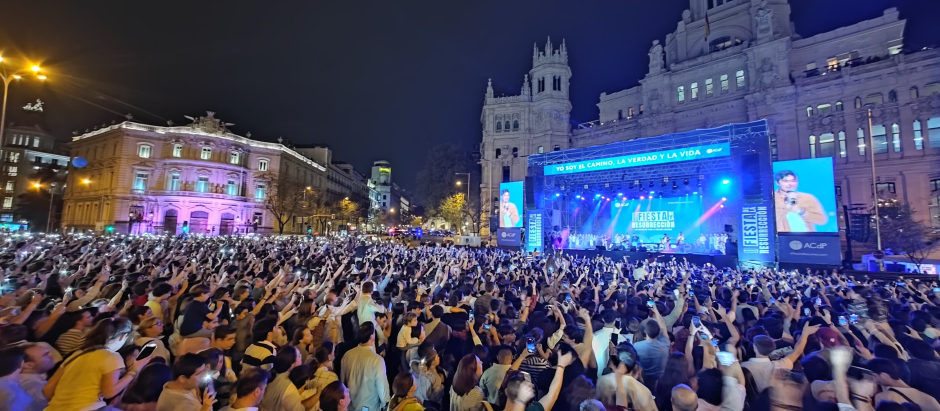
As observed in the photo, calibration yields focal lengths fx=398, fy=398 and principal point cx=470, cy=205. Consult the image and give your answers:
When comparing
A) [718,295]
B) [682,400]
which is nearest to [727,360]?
[682,400]

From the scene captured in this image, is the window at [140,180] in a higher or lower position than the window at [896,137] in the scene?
lower

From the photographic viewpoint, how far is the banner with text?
56.0 feet

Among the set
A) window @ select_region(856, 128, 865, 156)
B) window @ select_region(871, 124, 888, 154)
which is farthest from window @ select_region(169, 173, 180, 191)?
window @ select_region(871, 124, 888, 154)

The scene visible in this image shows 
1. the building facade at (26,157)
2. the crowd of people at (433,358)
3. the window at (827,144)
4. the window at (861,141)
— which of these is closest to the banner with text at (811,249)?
the crowd of people at (433,358)

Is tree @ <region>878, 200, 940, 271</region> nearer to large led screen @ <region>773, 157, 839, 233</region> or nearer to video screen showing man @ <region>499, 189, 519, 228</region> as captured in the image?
large led screen @ <region>773, 157, 839, 233</region>

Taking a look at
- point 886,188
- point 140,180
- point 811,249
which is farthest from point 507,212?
point 140,180

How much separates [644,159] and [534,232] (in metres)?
8.32

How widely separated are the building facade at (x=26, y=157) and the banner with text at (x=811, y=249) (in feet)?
267

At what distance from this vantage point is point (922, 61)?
27875mm

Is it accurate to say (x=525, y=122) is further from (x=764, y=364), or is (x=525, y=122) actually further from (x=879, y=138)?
(x=764, y=364)

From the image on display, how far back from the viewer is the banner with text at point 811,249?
1706 centimetres

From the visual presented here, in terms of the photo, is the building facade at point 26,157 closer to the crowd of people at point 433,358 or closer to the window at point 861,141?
the crowd of people at point 433,358

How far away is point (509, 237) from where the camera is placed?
2856cm

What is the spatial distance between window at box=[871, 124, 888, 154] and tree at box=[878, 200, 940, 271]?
5.75 meters
